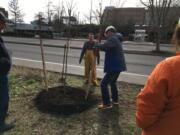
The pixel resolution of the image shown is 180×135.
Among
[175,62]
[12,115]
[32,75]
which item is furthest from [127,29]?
[175,62]

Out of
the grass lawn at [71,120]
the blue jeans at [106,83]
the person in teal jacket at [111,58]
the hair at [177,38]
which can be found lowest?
the grass lawn at [71,120]

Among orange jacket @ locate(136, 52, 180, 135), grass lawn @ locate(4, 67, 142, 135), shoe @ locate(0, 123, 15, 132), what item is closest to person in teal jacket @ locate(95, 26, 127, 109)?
grass lawn @ locate(4, 67, 142, 135)

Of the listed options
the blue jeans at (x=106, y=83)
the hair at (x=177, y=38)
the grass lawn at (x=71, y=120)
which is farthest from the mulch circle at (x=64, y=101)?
the hair at (x=177, y=38)

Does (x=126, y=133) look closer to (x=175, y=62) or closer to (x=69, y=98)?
(x=69, y=98)

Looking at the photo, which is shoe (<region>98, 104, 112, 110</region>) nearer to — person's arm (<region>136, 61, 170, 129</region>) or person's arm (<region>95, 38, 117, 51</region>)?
person's arm (<region>95, 38, 117, 51</region>)

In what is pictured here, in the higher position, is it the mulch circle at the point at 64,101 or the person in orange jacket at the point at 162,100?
the person in orange jacket at the point at 162,100

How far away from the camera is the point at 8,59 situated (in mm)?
4547

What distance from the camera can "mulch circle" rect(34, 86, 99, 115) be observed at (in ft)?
20.1

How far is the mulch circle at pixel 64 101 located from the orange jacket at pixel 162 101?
3841 millimetres

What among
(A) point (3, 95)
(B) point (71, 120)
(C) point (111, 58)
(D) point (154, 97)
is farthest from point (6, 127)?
(D) point (154, 97)

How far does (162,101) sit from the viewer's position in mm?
2172

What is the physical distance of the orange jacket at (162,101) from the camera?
2125 mm

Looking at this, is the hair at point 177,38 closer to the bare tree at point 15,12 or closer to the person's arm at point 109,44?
the person's arm at point 109,44

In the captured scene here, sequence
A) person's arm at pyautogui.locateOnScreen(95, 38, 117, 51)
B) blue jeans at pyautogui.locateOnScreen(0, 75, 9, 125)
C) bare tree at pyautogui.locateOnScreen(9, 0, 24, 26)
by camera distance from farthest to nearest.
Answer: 1. bare tree at pyautogui.locateOnScreen(9, 0, 24, 26)
2. person's arm at pyautogui.locateOnScreen(95, 38, 117, 51)
3. blue jeans at pyautogui.locateOnScreen(0, 75, 9, 125)
